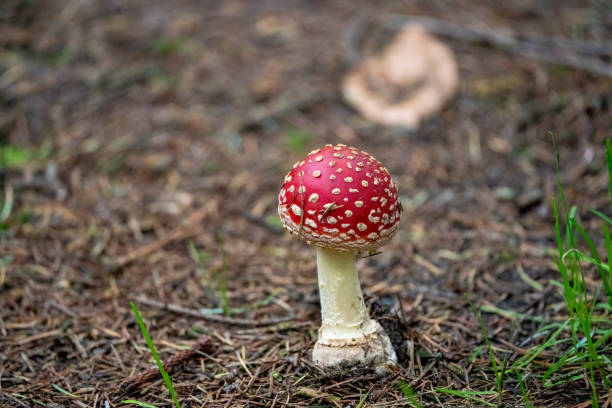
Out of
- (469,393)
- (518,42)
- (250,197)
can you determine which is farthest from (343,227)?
(518,42)

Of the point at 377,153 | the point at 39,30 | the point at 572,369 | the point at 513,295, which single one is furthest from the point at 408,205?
the point at 39,30

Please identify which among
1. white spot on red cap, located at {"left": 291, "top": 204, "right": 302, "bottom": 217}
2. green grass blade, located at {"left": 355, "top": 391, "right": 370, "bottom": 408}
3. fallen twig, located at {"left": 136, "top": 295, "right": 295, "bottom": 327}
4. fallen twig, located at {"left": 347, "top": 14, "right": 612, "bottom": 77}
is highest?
→ white spot on red cap, located at {"left": 291, "top": 204, "right": 302, "bottom": 217}

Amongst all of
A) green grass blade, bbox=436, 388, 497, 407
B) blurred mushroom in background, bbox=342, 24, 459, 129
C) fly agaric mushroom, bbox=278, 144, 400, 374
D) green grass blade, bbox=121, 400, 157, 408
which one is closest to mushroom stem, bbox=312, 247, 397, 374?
fly agaric mushroom, bbox=278, 144, 400, 374

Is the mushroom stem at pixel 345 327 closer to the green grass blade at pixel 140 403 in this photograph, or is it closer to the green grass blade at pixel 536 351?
the green grass blade at pixel 536 351

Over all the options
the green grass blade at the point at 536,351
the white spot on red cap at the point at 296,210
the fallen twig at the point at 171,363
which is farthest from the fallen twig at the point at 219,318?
the green grass blade at the point at 536,351

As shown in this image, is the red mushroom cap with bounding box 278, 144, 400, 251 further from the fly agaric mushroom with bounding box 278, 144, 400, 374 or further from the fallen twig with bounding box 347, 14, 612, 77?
the fallen twig with bounding box 347, 14, 612, 77

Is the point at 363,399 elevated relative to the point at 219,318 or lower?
elevated

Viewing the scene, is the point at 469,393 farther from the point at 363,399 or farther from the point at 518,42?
the point at 518,42
